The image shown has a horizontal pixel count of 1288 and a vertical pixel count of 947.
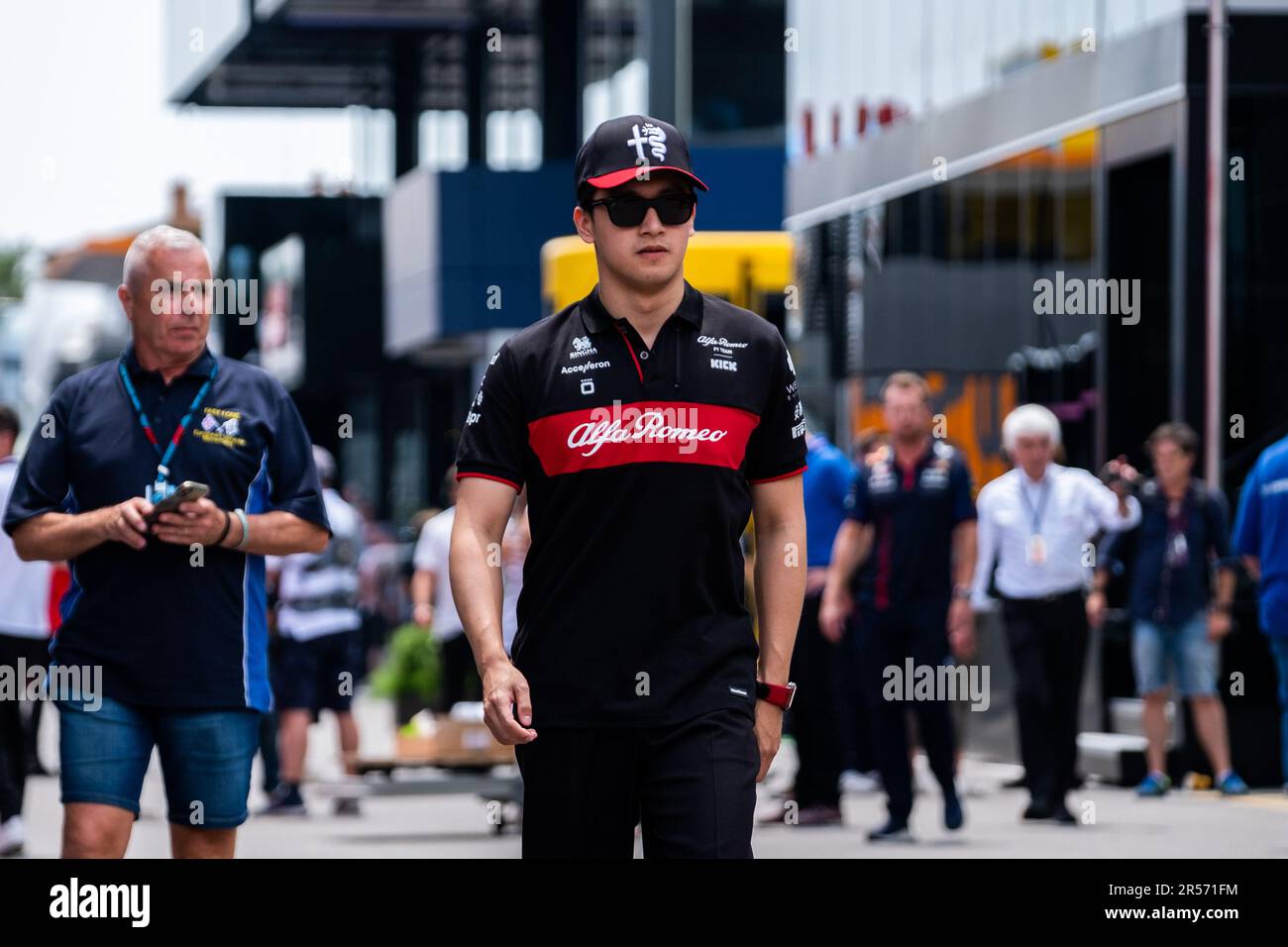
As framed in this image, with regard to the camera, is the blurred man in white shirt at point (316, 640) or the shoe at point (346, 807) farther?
the blurred man in white shirt at point (316, 640)

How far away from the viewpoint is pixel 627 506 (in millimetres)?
5023

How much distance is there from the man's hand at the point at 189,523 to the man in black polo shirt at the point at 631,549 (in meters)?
1.22

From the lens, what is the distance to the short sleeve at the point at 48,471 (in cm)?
646

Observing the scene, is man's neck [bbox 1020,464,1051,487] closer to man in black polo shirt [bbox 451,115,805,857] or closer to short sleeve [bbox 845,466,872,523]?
Answer: short sleeve [bbox 845,466,872,523]

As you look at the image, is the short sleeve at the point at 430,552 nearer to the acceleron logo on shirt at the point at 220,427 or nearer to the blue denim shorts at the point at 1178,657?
the blue denim shorts at the point at 1178,657

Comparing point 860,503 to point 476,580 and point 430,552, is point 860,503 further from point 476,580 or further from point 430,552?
point 476,580

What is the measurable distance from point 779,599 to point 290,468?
1855 mm

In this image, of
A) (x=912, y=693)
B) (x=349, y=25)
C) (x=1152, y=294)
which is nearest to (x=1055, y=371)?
(x=1152, y=294)

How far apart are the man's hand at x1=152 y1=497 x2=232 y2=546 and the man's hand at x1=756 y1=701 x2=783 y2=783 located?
1.65 meters

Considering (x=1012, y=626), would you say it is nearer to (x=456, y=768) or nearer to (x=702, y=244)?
(x=456, y=768)

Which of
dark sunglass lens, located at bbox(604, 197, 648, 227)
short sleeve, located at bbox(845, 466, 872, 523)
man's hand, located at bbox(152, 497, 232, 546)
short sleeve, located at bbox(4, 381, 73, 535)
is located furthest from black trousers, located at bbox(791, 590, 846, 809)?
dark sunglass lens, located at bbox(604, 197, 648, 227)

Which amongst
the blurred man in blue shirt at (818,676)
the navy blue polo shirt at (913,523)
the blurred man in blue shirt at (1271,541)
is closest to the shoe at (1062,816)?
the blurred man in blue shirt at (818,676)

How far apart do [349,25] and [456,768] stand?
21685 mm

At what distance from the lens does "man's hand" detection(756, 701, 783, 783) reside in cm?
520
